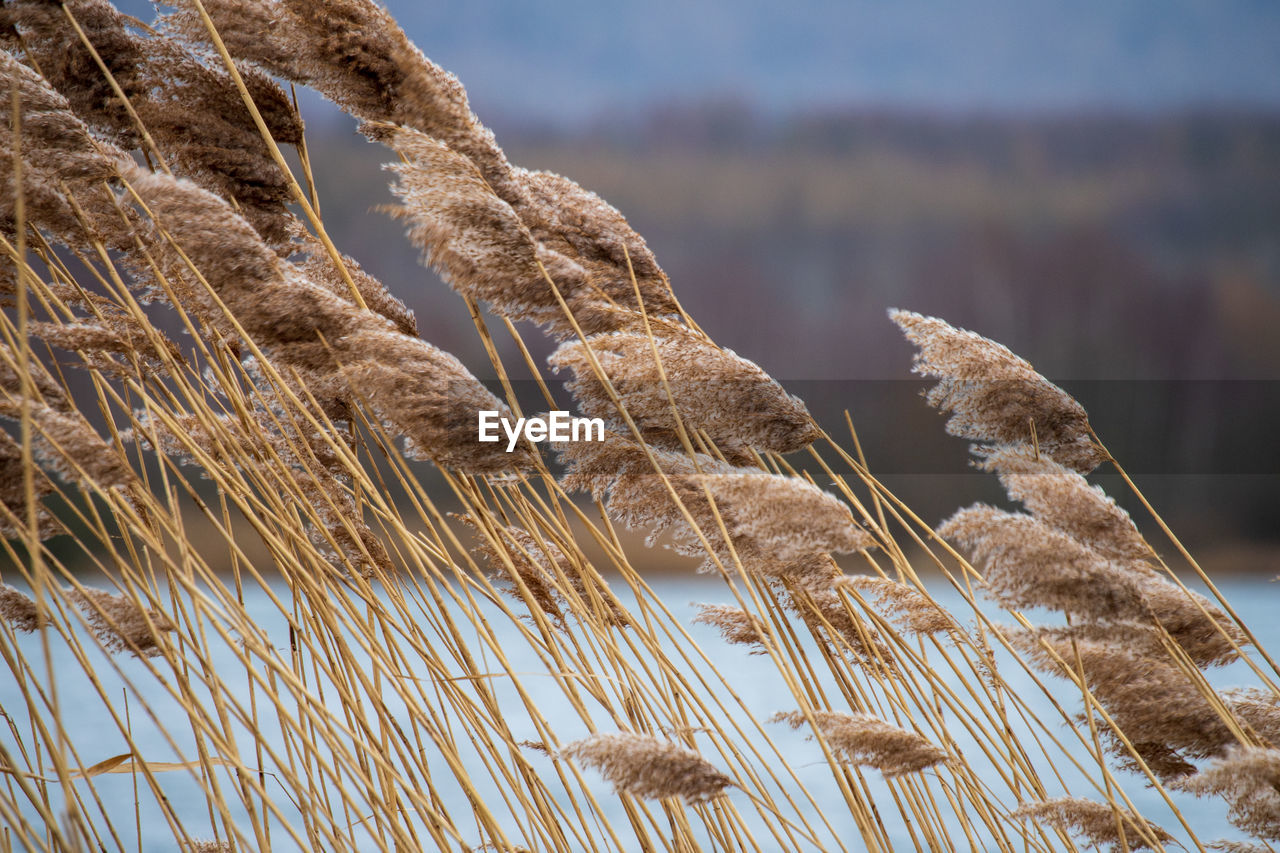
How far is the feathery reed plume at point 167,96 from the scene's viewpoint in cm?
108

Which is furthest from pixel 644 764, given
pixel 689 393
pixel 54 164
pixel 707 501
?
pixel 54 164

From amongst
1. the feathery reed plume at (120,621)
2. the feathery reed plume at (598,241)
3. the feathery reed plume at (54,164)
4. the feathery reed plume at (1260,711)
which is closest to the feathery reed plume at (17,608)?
the feathery reed plume at (120,621)

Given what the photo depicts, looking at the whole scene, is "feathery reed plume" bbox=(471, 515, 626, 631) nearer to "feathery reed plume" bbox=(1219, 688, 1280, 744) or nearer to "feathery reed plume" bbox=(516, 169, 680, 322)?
"feathery reed plume" bbox=(516, 169, 680, 322)

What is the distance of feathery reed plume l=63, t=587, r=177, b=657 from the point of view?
2.86 ft

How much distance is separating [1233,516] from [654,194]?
442 cm

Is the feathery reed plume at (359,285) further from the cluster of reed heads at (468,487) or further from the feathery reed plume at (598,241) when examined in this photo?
the feathery reed plume at (598,241)

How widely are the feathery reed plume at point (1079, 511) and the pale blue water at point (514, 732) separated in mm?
1558

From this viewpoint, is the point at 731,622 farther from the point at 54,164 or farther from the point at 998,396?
the point at 54,164

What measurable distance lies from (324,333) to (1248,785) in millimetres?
1039

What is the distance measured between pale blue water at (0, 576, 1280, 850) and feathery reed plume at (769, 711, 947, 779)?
1.58m

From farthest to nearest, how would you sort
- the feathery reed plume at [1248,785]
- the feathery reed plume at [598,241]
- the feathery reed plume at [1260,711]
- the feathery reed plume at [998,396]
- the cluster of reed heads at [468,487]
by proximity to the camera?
the feathery reed plume at [598,241], the feathery reed plume at [998,396], the feathery reed plume at [1260,711], the cluster of reed heads at [468,487], the feathery reed plume at [1248,785]

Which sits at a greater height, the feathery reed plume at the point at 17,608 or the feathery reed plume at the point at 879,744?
the feathery reed plume at the point at 17,608

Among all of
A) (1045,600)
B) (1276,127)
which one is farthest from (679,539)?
(1276,127)

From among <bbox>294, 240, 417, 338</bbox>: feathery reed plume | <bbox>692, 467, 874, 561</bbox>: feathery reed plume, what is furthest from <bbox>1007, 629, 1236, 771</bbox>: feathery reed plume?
<bbox>294, 240, 417, 338</bbox>: feathery reed plume
